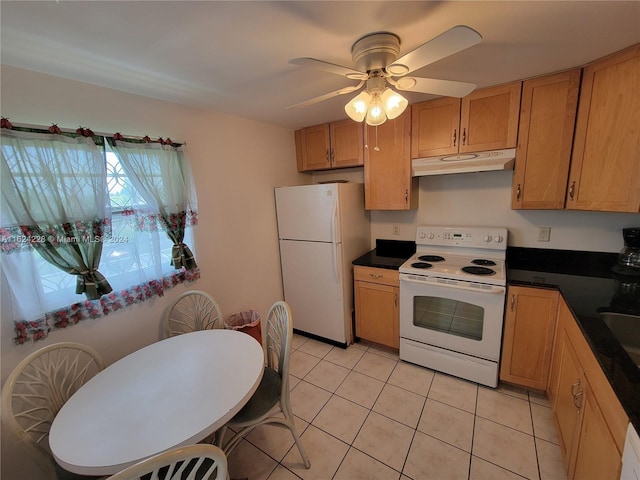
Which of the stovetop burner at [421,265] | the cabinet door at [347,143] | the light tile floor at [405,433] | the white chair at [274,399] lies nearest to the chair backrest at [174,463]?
the white chair at [274,399]

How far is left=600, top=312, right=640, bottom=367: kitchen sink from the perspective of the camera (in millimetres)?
1183

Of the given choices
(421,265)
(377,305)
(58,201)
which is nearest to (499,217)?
(421,265)

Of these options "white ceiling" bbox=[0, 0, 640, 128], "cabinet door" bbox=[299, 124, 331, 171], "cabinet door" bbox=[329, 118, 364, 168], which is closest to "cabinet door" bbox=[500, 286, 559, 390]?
"white ceiling" bbox=[0, 0, 640, 128]

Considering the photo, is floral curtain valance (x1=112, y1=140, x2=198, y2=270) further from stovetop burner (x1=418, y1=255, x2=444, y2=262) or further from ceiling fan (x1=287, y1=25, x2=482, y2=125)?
stovetop burner (x1=418, y1=255, x2=444, y2=262)

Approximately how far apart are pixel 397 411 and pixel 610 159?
6.75 feet

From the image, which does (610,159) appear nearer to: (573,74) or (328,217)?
(573,74)

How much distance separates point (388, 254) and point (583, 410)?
68.8 inches

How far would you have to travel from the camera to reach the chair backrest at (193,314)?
1.92 metres

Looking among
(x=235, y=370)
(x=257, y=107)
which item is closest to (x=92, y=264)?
(x=235, y=370)

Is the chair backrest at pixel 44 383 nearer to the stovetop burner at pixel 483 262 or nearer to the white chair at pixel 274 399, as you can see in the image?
the white chair at pixel 274 399

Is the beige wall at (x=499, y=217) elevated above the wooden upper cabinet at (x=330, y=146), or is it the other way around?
the wooden upper cabinet at (x=330, y=146)

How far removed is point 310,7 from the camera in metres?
0.99

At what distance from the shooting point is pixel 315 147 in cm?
280

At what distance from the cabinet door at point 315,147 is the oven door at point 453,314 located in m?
1.44
